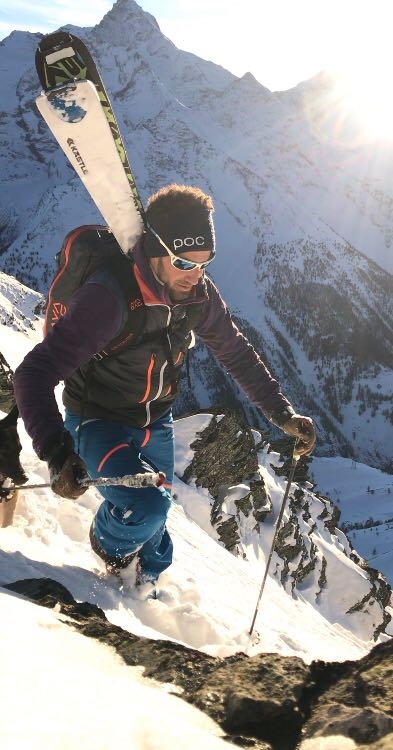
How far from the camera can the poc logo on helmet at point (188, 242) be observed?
3705 millimetres

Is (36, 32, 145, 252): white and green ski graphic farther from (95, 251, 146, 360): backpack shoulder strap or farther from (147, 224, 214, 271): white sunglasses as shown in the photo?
(95, 251, 146, 360): backpack shoulder strap

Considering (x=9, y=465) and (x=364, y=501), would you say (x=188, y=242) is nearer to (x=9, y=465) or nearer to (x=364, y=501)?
(x=9, y=465)

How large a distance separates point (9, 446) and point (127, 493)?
0.86 meters

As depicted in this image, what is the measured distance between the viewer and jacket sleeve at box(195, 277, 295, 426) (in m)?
4.74

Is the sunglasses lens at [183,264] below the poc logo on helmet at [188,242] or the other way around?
below

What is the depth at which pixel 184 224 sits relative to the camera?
3.77m

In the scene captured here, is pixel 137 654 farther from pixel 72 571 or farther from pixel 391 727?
pixel 72 571

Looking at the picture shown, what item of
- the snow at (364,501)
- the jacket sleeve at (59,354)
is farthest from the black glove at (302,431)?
the snow at (364,501)

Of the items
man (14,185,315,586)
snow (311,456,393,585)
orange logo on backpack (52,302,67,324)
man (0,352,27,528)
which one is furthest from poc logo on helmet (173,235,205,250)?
snow (311,456,393,585)

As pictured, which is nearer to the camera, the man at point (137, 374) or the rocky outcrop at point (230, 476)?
the man at point (137, 374)

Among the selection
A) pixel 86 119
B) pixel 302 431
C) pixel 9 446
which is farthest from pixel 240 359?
pixel 86 119

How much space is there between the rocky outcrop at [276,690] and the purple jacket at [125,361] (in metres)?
1.11

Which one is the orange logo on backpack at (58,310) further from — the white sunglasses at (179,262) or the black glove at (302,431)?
the black glove at (302,431)

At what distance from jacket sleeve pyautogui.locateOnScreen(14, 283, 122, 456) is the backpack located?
0.60 feet
